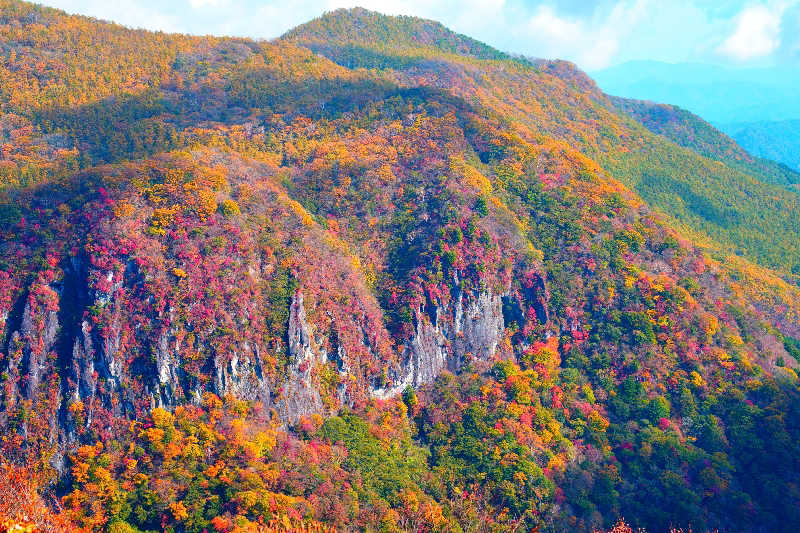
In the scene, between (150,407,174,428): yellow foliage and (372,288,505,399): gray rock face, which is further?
(372,288,505,399): gray rock face

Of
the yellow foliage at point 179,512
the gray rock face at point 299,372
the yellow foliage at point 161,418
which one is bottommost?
the yellow foliage at point 179,512

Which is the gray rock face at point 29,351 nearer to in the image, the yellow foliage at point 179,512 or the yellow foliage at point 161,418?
the yellow foliage at point 161,418

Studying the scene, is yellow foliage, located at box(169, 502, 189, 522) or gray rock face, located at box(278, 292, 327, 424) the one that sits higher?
gray rock face, located at box(278, 292, 327, 424)

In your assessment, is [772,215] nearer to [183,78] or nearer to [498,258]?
[498,258]

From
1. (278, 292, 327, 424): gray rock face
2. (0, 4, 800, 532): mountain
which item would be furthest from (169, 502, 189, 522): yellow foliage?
(278, 292, 327, 424): gray rock face

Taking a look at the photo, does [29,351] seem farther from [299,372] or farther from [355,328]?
[355,328]

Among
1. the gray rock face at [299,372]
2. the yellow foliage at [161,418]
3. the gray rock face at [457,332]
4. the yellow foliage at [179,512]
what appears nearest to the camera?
the yellow foliage at [179,512]

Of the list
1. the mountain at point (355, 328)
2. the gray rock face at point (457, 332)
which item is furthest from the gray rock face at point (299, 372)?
the gray rock face at point (457, 332)

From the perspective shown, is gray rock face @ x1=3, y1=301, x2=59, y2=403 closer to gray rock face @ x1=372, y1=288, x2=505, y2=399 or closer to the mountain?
the mountain
